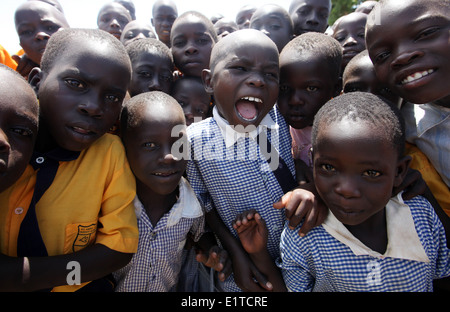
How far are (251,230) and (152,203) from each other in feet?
1.90

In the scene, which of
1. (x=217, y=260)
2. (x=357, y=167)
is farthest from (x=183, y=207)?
(x=357, y=167)

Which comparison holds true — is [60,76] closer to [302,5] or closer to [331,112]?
[331,112]

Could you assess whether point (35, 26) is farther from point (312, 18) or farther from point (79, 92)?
point (312, 18)

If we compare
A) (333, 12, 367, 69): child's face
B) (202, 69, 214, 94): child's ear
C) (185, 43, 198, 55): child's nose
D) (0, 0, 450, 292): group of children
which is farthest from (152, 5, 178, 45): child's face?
(0, 0, 450, 292): group of children

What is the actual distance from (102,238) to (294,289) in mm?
982

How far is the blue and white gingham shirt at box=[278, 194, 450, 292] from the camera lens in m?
1.32

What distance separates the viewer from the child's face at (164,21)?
4.14 m

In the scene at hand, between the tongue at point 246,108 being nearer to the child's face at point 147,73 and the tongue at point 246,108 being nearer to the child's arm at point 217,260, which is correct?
the child's arm at point 217,260

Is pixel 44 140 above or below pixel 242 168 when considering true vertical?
above

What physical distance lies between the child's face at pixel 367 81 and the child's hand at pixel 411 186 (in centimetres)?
56

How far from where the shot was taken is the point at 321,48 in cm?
186

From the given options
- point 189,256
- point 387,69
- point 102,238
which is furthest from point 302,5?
point 102,238
